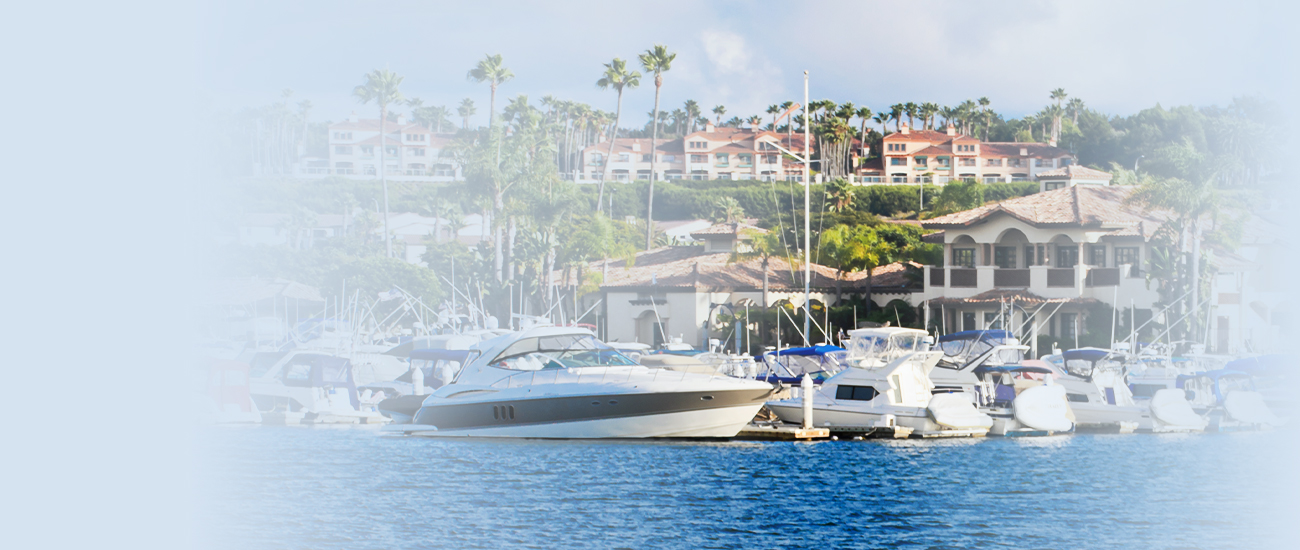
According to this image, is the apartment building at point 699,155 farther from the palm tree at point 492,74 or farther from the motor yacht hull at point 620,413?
the motor yacht hull at point 620,413

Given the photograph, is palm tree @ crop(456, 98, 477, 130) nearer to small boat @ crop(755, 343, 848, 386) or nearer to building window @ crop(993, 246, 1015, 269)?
building window @ crop(993, 246, 1015, 269)

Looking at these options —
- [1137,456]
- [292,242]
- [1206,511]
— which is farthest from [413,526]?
[292,242]

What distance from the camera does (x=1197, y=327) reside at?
4316 centimetres

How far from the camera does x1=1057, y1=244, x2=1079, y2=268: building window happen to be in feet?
151

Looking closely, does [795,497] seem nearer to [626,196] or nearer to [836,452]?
[836,452]

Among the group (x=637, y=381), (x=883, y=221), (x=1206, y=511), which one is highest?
(x=883, y=221)

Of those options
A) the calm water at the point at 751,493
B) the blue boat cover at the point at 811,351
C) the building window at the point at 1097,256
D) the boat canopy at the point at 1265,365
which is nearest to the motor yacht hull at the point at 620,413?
the calm water at the point at 751,493

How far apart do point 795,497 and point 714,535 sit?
11.0 ft

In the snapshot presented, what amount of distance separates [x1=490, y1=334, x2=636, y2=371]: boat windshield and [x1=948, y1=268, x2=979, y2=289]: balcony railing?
2299cm

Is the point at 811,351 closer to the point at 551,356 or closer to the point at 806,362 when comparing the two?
the point at 806,362

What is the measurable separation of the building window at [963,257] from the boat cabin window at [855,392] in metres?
19.7

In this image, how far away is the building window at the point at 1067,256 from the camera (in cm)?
4616

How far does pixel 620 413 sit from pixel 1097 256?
25290 mm

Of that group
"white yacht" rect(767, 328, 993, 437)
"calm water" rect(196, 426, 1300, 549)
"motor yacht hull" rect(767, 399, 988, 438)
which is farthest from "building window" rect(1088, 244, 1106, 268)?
"motor yacht hull" rect(767, 399, 988, 438)
